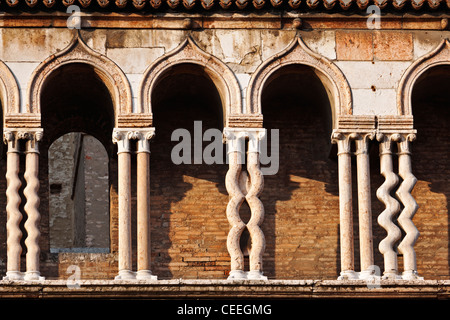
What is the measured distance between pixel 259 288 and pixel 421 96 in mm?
4576

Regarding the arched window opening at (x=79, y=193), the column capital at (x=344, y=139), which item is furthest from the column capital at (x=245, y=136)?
the arched window opening at (x=79, y=193)

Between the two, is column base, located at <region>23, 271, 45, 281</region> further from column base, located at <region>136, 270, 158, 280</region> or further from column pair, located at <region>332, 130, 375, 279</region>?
column pair, located at <region>332, 130, 375, 279</region>

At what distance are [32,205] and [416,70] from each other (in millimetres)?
5660

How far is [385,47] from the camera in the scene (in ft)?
86.9

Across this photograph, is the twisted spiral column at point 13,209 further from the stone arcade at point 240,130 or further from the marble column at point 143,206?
the marble column at point 143,206

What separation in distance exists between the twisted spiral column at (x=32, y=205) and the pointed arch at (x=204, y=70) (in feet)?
5.15

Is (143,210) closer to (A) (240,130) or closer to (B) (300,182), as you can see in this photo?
(A) (240,130)

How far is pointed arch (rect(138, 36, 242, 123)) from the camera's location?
85.3 feet

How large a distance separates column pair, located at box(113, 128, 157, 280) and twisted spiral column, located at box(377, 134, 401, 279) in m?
3.16

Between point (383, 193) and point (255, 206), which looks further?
point (383, 193)

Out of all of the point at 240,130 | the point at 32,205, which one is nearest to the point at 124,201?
the point at 32,205

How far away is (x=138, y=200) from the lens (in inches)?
1011

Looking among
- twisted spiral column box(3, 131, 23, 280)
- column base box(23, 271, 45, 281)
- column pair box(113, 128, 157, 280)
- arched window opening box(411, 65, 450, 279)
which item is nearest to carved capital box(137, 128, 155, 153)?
column pair box(113, 128, 157, 280)

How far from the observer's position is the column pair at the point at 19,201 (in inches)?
992
